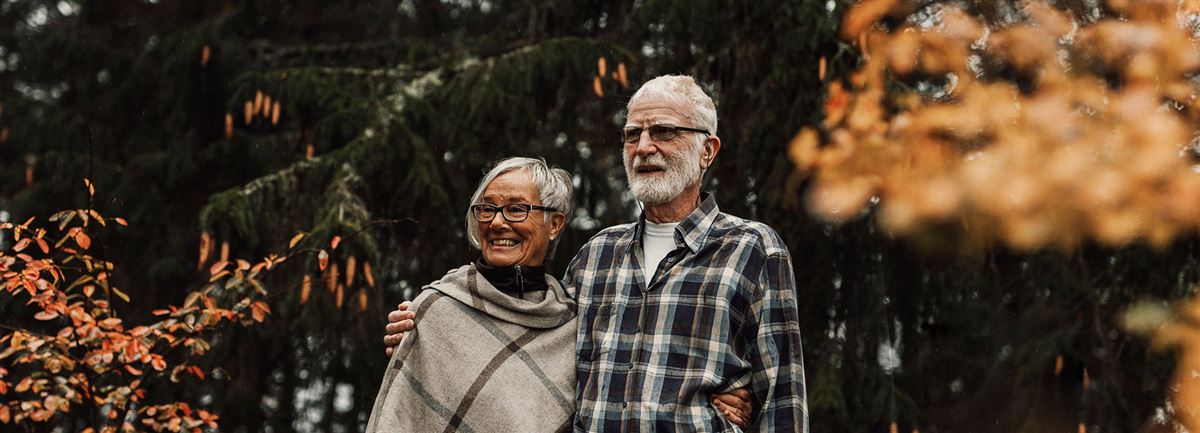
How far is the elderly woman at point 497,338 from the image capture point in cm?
248

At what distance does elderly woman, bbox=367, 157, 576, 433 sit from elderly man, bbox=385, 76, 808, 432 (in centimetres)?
6

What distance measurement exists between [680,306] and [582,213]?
3.09 meters

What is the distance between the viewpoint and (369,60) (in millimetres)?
6285

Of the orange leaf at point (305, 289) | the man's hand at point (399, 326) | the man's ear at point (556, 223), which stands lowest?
the orange leaf at point (305, 289)

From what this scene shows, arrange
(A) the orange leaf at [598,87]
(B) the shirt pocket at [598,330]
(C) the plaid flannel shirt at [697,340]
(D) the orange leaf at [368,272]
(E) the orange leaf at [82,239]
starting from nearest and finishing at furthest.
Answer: (C) the plaid flannel shirt at [697,340], (B) the shirt pocket at [598,330], (E) the orange leaf at [82,239], (D) the orange leaf at [368,272], (A) the orange leaf at [598,87]

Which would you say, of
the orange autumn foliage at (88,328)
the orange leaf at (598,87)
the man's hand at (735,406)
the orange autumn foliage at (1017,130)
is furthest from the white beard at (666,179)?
the orange leaf at (598,87)

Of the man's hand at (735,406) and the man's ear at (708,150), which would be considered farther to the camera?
the man's ear at (708,150)

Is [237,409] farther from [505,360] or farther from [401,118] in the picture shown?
[505,360]

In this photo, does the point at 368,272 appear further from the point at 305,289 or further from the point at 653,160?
the point at 653,160

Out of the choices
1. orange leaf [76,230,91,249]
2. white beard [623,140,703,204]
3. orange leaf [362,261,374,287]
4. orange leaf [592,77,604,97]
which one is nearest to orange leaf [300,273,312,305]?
orange leaf [362,261,374,287]

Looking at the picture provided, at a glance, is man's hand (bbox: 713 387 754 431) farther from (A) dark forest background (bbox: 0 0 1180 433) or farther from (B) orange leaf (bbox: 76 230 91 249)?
(B) orange leaf (bbox: 76 230 91 249)

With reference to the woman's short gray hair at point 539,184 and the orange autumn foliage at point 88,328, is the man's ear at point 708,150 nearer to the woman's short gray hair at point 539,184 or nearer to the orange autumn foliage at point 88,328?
the woman's short gray hair at point 539,184

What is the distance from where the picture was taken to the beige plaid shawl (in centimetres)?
247

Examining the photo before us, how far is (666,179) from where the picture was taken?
256 centimetres
